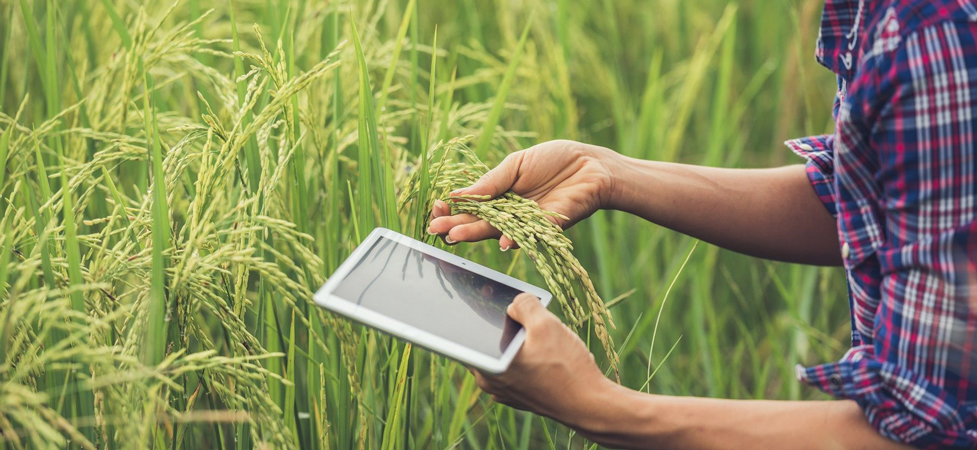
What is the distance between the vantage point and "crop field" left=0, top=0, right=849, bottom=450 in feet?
3.66

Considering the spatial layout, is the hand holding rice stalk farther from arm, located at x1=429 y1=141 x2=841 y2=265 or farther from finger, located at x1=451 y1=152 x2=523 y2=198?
arm, located at x1=429 y1=141 x2=841 y2=265

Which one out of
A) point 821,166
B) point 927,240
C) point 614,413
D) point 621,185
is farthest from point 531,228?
point 821,166

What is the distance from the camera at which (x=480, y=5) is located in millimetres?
3457

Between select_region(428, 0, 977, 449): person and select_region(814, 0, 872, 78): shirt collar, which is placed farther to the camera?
select_region(814, 0, 872, 78): shirt collar

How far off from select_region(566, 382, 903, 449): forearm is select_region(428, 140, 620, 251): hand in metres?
0.39

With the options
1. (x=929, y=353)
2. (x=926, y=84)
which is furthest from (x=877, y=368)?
(x=926, y=84)

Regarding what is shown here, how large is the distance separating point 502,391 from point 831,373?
0.49 m

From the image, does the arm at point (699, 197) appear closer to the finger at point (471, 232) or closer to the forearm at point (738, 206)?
the forearm at point (738, 206)

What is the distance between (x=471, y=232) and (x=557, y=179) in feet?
0.95

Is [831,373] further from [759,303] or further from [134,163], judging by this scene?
[134,163]

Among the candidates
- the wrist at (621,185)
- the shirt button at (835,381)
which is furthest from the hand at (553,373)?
the wrist at (621,185)

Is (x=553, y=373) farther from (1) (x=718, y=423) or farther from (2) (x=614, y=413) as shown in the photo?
(1) (x=718, y=423)

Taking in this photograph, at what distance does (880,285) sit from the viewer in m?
1.14

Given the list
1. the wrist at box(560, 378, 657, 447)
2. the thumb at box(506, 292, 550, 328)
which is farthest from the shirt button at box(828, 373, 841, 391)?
the thumb at box(506, 292, 550, 328)
